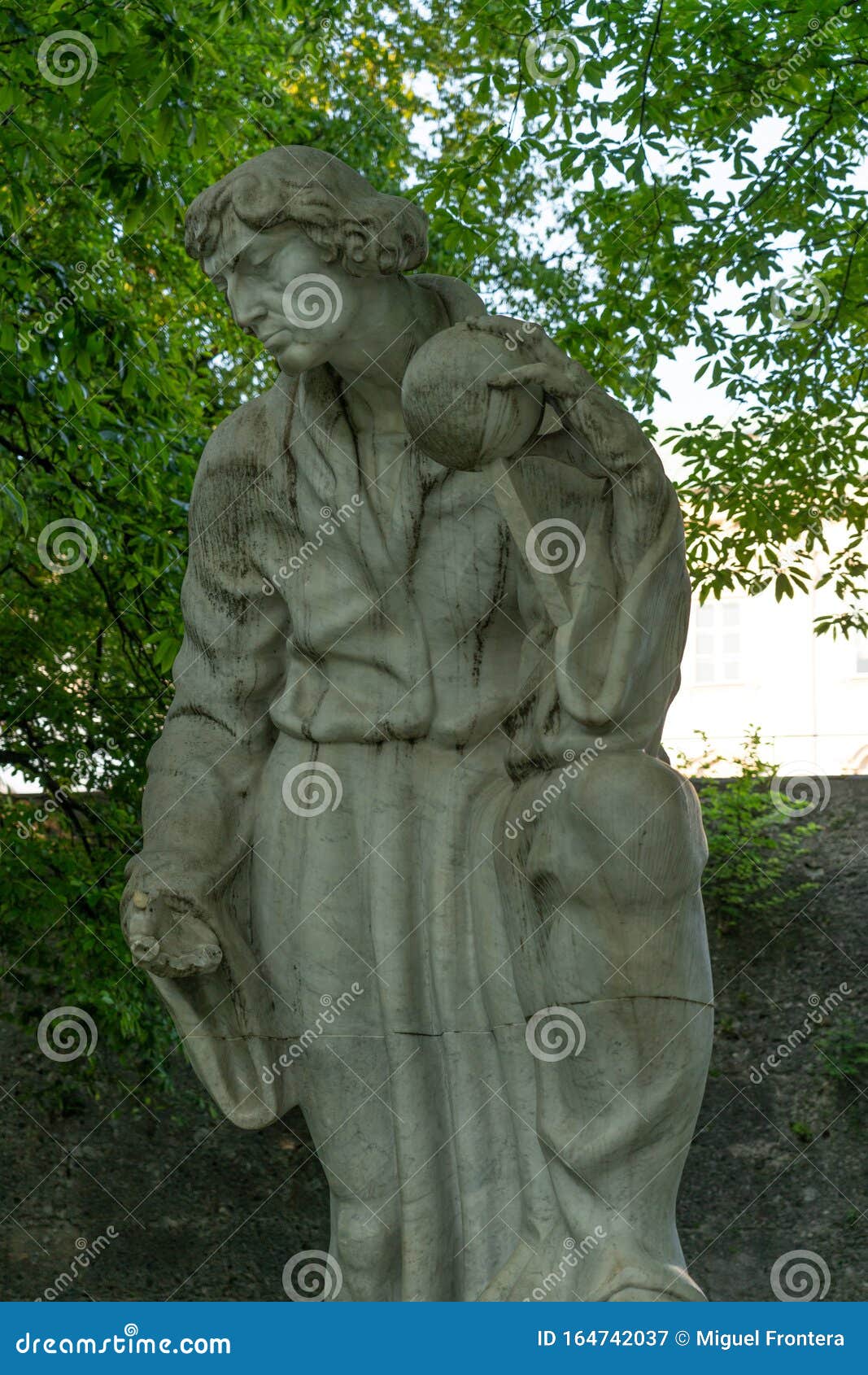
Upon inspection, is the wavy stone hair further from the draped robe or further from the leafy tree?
the leafy tree

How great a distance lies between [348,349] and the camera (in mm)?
3387

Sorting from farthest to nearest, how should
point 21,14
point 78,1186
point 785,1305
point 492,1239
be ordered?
point 78,1186
point 21,14
point 492,1239
point 785,1305

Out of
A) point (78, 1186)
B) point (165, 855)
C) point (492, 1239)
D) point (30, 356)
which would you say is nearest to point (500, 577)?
point (165, 855)

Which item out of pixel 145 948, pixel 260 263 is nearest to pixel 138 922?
pixel 145 948

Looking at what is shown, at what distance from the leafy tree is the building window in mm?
9835

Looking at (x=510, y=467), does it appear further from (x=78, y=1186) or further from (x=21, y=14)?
(x=78, y=1186)

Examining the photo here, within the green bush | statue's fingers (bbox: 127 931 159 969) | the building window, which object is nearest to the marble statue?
statue's fingers (bbox: 127 931 159 969)

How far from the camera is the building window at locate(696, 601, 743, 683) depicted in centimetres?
Answer: 2014

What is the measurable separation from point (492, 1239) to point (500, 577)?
116 cm

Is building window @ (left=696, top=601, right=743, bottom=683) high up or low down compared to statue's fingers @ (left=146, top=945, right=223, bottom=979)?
up

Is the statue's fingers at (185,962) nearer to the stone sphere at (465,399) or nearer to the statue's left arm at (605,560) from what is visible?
the statue's left arm at (605,560)

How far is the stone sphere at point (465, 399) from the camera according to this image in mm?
3037

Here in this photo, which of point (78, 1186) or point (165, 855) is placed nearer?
point (165, 855)

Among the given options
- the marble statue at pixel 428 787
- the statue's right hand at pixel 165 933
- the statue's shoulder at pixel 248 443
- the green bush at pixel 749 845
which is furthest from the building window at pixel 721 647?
the statue's right hand at pixel 165 933
